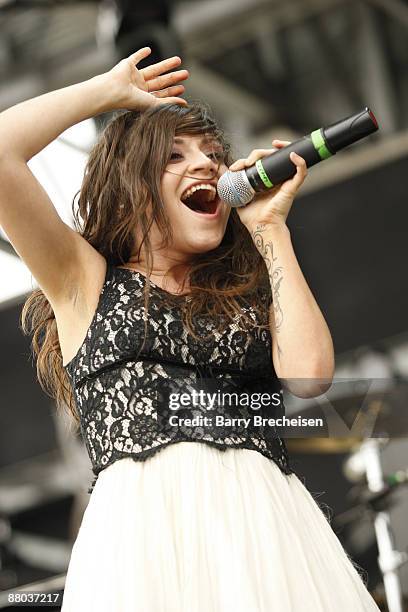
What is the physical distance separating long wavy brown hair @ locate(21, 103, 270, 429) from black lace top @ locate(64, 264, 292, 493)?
3cm

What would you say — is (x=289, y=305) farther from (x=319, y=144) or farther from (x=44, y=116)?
(x=44, y=116)

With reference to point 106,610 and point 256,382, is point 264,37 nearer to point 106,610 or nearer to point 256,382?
point 256,382

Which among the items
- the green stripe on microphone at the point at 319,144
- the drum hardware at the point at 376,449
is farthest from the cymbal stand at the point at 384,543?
the green stripe on microphone at the point at 319,144

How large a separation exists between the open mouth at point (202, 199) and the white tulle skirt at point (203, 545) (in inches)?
15.4

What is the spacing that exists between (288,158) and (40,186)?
35cm

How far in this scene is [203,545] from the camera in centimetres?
125

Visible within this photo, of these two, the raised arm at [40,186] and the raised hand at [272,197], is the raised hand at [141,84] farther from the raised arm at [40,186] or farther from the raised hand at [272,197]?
the raised hand at [272,197]

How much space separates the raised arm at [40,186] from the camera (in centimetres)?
140

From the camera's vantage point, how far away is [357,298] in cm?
462

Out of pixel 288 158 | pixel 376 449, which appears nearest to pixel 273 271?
pixel 288 158

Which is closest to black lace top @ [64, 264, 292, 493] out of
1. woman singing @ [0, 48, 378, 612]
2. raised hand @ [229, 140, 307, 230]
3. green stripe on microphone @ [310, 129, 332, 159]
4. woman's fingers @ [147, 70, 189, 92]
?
woman singing @ [0, 48, 378, 612]

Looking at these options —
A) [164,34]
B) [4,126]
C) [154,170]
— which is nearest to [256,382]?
[154,170]

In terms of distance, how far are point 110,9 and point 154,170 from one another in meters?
2.29

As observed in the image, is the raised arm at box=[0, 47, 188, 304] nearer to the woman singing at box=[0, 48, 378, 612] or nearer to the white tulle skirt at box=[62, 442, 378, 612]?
the woman singing at box=[0, 48, 378, 612]
